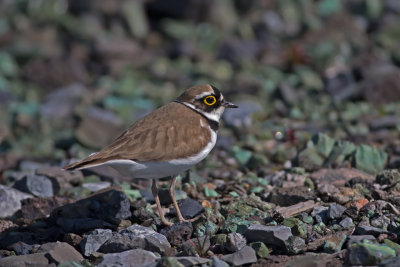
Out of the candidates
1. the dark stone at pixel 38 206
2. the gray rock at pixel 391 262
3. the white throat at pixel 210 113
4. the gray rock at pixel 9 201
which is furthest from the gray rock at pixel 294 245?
the gray rock at pixel 9 201

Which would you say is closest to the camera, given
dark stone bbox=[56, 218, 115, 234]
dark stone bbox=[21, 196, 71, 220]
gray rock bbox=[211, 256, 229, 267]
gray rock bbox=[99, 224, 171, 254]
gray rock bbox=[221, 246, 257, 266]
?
gray rock bbox=[211, 256, 229, 267]

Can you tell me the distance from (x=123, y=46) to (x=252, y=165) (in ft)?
19.5

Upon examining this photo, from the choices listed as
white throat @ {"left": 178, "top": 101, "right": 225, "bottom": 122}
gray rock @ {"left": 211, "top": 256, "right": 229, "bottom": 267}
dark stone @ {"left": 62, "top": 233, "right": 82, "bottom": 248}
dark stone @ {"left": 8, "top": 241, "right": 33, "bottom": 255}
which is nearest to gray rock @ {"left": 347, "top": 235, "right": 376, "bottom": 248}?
gray rock @ {"left": 211, "top": 256, "right": 229, "bottom": 267}

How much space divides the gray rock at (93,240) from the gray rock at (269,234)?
47.3 inches

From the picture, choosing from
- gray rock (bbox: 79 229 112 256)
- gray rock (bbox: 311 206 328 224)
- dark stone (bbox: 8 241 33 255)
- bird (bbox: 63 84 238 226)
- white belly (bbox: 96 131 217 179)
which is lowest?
dark stone (bbox: 8 241 33 255)

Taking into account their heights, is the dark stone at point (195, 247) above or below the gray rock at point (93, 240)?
above

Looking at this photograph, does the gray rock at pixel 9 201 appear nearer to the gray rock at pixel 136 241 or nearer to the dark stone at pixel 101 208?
the dark stone at pixel 101 208

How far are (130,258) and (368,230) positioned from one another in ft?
6.18

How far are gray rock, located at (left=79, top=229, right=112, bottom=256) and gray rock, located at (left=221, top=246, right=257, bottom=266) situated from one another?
3.64 feet

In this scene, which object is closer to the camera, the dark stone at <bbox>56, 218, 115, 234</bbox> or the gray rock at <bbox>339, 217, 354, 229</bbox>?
the gray rock at <bbox>339, 217, 354, 229</bbox>

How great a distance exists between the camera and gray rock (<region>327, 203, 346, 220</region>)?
18.3 ft

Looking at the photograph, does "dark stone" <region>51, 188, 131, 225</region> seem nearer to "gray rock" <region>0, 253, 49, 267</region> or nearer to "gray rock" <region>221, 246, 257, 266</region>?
"gray rock" <region>0, 253, 49, 267</region>

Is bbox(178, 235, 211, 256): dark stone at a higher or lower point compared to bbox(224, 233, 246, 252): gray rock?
lower

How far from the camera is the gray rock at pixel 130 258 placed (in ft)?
16.2
